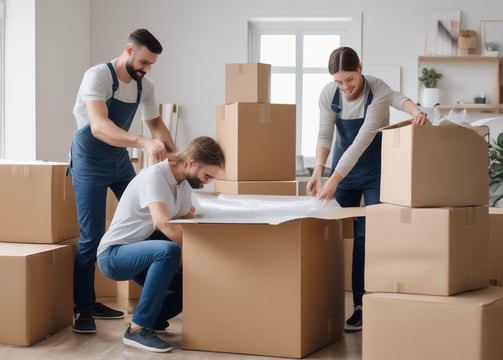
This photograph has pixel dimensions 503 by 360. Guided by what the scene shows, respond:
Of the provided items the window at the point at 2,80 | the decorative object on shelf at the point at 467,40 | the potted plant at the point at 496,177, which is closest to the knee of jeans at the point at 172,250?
the potted plant at the point at 496,177

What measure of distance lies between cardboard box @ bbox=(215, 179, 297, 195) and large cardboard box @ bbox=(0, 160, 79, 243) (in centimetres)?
93

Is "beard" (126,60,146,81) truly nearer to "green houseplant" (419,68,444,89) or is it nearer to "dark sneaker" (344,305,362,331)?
"dark sneaker" (344,305,362,331)

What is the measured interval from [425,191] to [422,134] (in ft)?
0.65

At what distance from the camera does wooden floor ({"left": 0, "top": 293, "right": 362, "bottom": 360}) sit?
2.76 m

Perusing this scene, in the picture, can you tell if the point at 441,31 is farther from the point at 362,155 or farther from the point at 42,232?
the point at 42,232

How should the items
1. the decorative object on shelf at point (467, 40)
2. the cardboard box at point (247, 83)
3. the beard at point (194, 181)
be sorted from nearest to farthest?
the beard at point (194, 181), the cardboard box at point (247, 83), the decorative object on shelf at point (467, 40)

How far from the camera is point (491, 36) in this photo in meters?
6.98

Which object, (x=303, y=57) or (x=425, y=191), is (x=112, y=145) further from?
(x=303, y=57)

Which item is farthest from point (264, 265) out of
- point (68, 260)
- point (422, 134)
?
point (68, 260)

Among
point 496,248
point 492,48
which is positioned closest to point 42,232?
point 496,248

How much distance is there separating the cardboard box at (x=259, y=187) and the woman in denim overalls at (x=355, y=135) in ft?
1.42

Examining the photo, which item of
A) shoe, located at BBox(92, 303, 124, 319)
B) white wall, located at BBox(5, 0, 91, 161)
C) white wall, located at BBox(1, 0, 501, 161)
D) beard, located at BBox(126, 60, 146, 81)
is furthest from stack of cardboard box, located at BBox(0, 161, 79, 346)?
white wall, located at BBox(1, 0, 501, 161)

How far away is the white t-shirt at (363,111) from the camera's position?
10.3ft

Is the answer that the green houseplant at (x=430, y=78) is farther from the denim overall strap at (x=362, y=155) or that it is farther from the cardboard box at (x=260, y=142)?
the denim overall strap at (x=362, y=155)
